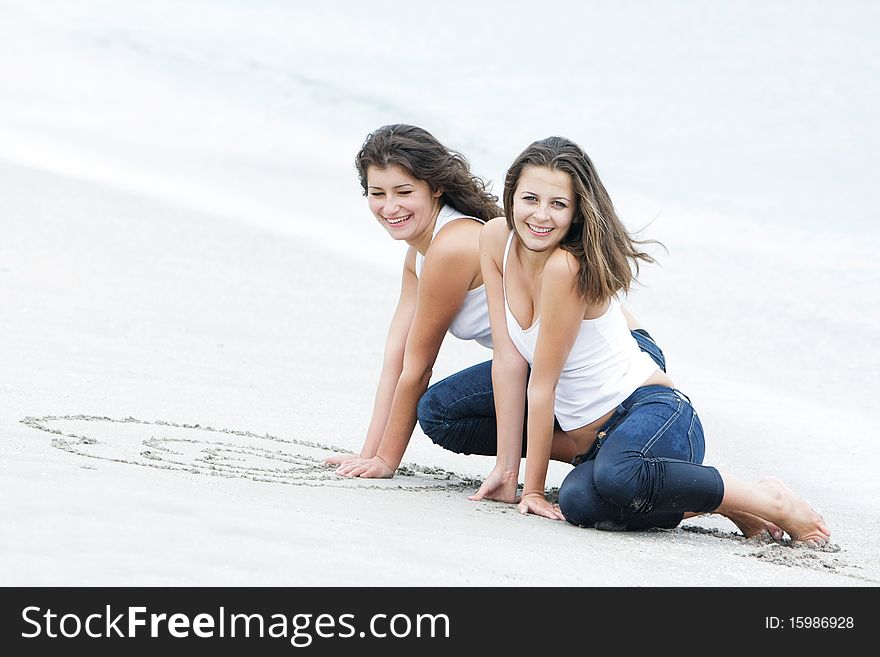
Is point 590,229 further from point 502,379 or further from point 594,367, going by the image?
point 502,379

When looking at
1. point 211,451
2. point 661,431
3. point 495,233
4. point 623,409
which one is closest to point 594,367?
point 623,409

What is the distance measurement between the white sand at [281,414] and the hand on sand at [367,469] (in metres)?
0.07

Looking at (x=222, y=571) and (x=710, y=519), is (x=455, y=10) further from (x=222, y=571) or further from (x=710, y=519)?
(x=222, y=571)

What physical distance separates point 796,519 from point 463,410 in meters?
1.26

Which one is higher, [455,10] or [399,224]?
[455,10]

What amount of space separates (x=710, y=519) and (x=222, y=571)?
225 cm

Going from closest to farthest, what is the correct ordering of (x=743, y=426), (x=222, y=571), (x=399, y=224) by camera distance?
(x=222, y=571), (x=399, y=224), (x=743, y=426)

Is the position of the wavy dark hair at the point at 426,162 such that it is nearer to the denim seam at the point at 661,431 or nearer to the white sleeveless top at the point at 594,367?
the white sleeveless top at the point at 594,367

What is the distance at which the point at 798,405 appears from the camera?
6.55 meters

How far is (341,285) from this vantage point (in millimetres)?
8312

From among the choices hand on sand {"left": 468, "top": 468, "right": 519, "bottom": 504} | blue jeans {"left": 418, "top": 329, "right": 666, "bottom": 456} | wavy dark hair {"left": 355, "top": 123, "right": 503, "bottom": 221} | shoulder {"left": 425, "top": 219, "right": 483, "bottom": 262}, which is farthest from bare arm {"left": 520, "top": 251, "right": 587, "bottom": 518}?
wavy dark hair {"left": 355, "top": 123, "right": 503, "bottom": 221}

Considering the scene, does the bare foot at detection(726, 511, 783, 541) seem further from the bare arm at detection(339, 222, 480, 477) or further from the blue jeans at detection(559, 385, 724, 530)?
the bare arm at detection(339, 222, 480, 477)
